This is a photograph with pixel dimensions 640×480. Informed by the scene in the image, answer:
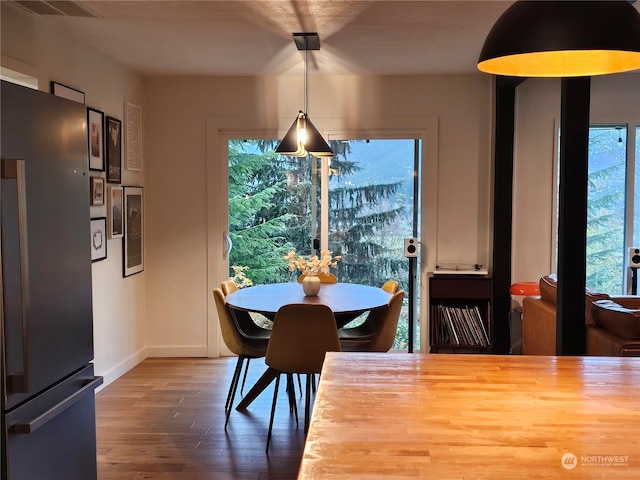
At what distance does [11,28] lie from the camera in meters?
3.40

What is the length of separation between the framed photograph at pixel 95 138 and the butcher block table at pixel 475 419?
3.03 meters

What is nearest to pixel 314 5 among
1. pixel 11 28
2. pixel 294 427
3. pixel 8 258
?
pixel 11 28

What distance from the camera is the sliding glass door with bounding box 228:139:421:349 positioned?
18.2 ft

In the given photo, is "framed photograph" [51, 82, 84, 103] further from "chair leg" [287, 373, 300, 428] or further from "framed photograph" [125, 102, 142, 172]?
"chair leg" [287, 373, 300, 428]

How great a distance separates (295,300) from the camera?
3824 mm

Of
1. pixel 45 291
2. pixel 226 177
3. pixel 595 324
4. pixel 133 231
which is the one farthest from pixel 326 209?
pixel 45 291

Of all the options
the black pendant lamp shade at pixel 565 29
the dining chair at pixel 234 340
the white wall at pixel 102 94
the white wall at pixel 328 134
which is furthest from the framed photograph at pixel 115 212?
the black pendant lamp shade at pixel 565 29

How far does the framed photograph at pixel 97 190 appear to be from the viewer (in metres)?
4.26

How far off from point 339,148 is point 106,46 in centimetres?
214

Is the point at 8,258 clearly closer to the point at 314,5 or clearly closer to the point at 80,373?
the point at 80,373

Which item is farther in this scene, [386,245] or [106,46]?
A: [386,245]

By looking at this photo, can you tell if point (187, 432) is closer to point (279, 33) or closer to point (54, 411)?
point (54, 411)

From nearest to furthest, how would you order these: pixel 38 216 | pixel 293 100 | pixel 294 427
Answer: pixel 38 216 → pixel 294 427 → pixel 293 100

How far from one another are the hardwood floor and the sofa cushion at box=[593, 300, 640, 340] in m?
1.78
